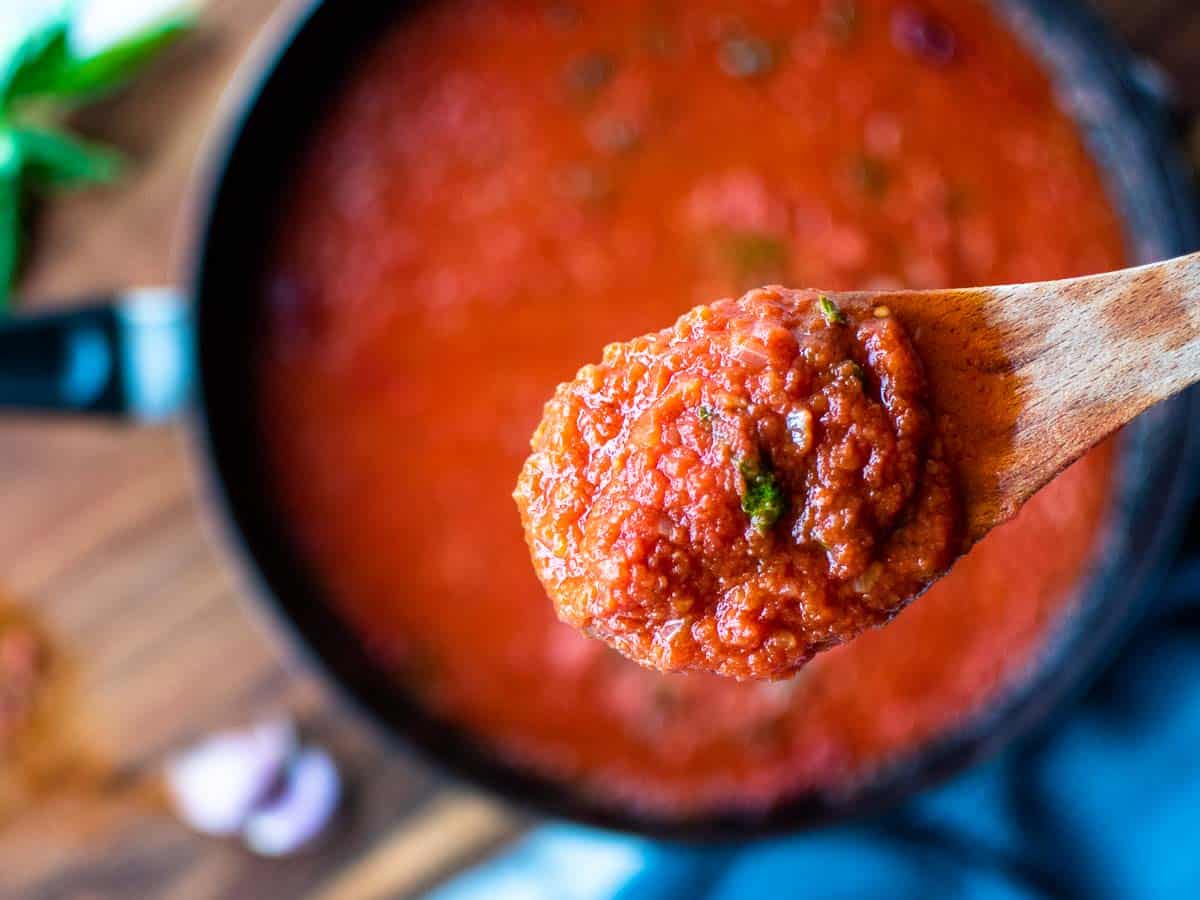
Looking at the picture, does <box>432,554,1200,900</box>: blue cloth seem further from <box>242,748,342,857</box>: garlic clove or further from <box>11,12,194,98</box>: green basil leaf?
<box>11,12,194,98</box>: green basil leaf

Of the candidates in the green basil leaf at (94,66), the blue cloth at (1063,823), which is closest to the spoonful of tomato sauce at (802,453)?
the blue cloth at (1063,823)

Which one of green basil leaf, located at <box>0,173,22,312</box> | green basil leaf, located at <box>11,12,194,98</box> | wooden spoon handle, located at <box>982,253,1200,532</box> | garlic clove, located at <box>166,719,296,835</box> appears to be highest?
green basil leaf, located at <box>11,12,194,98</box>

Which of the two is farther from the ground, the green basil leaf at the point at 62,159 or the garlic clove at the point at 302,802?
the green basil leaf at the point at 62,159

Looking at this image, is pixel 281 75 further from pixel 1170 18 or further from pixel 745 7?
pixel 1170 18

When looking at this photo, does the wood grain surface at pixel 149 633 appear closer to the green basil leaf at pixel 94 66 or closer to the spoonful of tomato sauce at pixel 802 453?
the green basil leaf at pixel 94 66

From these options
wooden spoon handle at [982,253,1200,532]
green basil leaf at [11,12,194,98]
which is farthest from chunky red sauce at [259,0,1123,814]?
wooden spoon handle at [982,253,1200,532]
